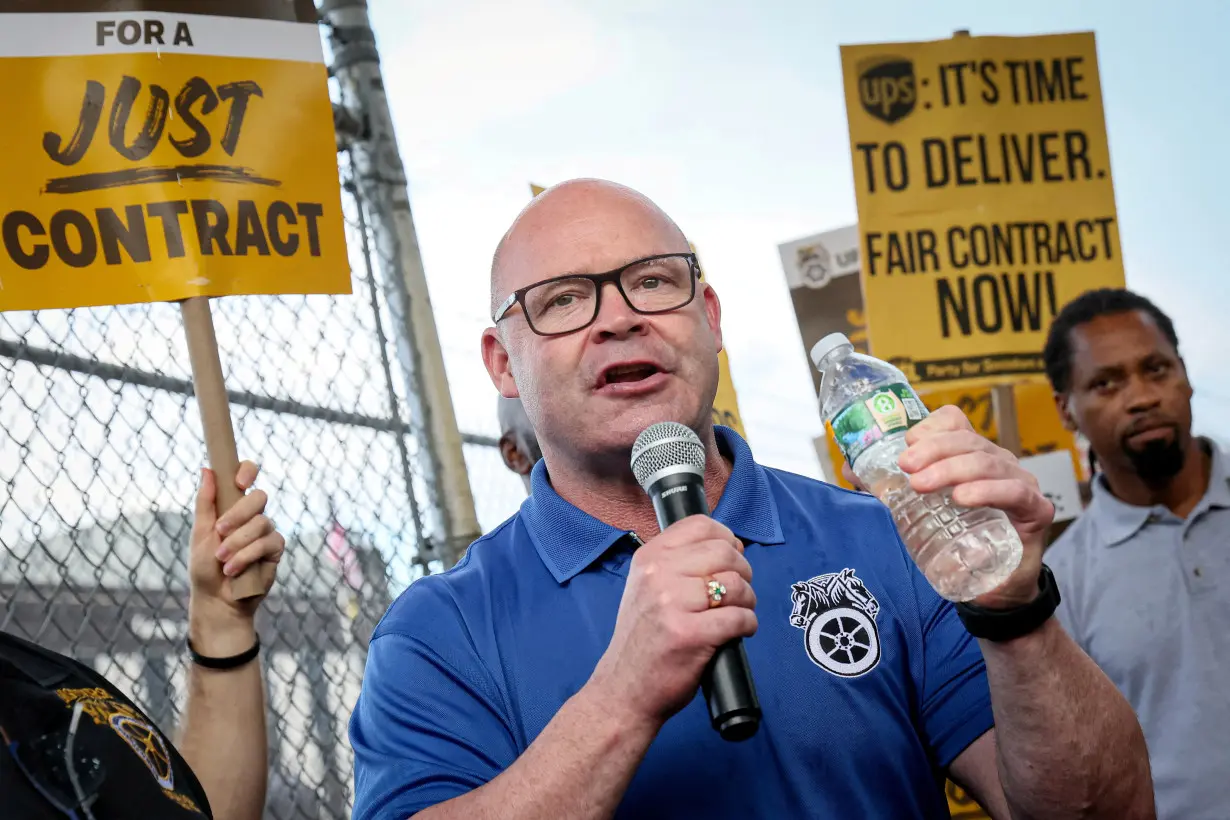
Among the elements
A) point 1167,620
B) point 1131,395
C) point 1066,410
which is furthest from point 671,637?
point 1066,410

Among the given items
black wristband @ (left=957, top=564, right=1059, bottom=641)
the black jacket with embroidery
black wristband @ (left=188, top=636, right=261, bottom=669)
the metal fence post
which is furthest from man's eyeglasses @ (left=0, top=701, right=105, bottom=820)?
the metal fence post

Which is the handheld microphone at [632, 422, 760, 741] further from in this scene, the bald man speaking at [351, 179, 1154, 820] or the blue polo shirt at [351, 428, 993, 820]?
the blue polo shirt at [351, 428, 993, 820]

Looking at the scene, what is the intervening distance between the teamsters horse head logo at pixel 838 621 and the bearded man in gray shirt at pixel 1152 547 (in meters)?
1.91

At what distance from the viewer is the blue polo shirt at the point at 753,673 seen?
1841 millimetres

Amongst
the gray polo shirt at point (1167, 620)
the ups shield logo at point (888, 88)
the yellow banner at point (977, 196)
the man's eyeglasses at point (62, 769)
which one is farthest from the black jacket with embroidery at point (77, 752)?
the ups shield logo at point (888, 88)

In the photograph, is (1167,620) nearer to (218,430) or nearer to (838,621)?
(838,621)

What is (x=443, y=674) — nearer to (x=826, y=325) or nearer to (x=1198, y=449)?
(x=1198, y=449)

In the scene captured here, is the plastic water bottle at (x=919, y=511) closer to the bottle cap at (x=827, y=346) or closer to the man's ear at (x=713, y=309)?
the bottle cap at (x=827, y=346)

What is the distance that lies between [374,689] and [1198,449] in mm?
3157

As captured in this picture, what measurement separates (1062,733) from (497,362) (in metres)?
1.35

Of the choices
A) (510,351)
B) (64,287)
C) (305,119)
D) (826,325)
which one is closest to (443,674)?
(510,351)

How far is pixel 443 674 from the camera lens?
75.7 inches

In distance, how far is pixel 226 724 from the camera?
2217mm

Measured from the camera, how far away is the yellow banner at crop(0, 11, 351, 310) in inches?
95.1
